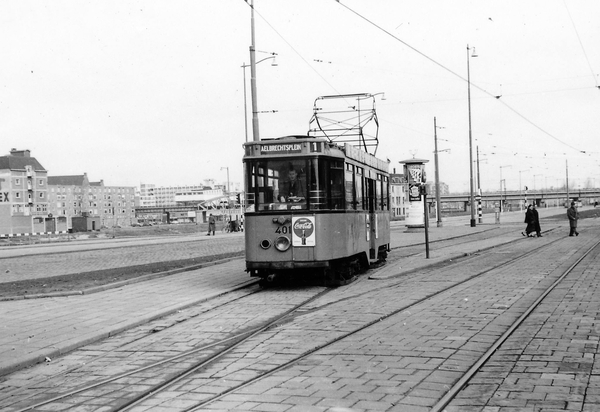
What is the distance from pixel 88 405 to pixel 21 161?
384ft

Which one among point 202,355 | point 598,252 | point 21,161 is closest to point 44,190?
point 21,161

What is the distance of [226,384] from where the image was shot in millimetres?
6090

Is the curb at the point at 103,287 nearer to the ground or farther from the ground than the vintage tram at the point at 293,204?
nearer to the ground

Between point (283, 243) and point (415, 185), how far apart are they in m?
8.16

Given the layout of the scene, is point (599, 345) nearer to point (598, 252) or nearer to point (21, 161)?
point (598, 252)

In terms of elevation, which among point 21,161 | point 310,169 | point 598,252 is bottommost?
point 598,252

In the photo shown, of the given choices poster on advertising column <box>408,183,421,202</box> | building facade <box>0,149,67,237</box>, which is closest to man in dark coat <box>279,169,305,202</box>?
poster on advertising column <box>408,183,421,202</box>

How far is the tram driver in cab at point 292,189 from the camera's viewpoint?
13.0 m

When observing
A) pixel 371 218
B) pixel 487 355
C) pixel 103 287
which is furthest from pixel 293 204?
pixel 487 355

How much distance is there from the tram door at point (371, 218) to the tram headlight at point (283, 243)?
12.7ft

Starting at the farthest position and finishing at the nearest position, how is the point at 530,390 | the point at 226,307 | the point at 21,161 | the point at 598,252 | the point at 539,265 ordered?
the point at 21,161
the point at 598,252
the point at 539,265
the point at 226,307
the point at 530,390

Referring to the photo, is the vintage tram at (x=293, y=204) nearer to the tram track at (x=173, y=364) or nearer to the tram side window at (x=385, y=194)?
the tram track at (x=173, y=364)

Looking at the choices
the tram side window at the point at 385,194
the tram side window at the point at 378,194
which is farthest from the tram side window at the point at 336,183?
the tram side window at the point at 385,194

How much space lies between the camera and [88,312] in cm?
1057
